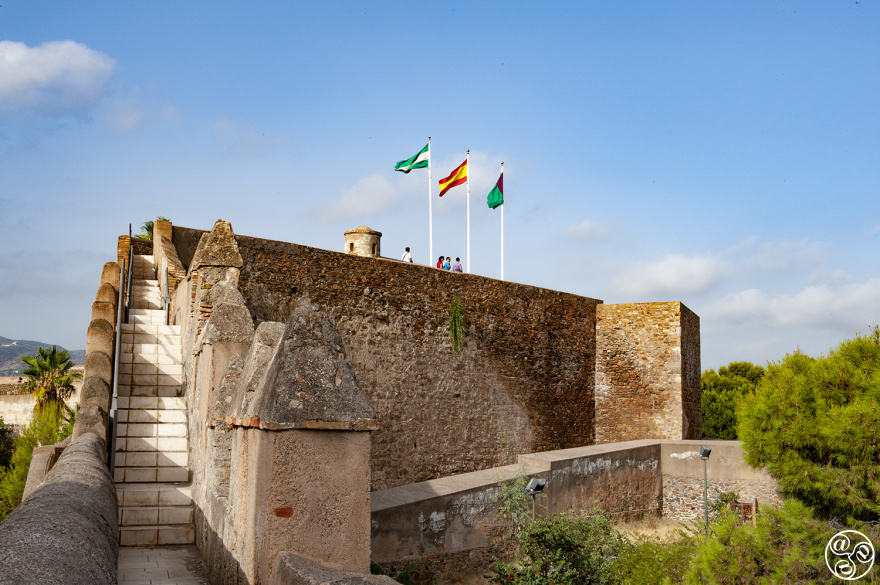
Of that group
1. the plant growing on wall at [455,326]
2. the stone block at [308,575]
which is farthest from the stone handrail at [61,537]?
the plant growing on wall at [455,326]

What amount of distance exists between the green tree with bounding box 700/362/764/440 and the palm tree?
22695 mm

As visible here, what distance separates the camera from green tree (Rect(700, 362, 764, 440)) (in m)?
25.2

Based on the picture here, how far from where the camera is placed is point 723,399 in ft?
84.0

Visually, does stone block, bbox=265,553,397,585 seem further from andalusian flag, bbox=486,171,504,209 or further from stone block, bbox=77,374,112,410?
andalusian flag, bbox=486,171,504,209

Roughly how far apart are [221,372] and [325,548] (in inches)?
104

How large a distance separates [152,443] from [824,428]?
8400mm

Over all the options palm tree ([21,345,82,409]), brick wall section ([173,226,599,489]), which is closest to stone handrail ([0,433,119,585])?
brick wall section ([173,226,599,489])

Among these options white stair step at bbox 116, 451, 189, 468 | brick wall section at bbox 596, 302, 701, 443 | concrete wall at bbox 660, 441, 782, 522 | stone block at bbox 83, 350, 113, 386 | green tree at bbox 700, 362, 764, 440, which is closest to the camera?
white stair step at bbox 116, 451, 189, 468

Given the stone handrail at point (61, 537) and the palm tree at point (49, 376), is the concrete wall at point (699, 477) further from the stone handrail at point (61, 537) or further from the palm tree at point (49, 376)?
the palm tree at point (49, 376)

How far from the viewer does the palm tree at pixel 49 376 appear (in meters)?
26.2

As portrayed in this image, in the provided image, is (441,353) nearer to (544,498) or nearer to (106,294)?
(544,498)

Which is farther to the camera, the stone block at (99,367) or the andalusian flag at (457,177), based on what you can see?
the andalusian flag at (457,177)

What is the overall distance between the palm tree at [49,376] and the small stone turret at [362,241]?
12780 millimetres

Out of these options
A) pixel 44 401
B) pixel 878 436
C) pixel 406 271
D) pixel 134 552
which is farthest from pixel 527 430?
pixel 44 401
